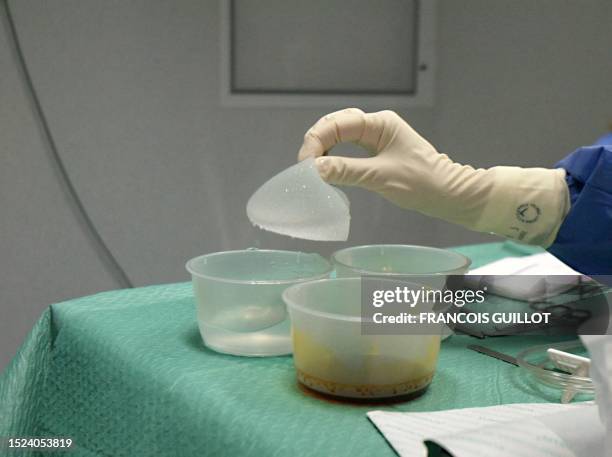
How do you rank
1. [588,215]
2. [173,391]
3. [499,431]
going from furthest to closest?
1. [588,215]
2. [173,391]
3. [499,431]

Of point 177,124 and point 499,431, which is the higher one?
point 177,124

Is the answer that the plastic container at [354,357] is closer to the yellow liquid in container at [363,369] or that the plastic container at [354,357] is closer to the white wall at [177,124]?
the yellow liquid in container at [363,369]

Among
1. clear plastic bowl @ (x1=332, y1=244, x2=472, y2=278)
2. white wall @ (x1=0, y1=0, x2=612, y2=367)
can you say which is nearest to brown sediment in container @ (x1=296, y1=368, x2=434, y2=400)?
clear plastic bowl @ (x1=332, y1=244, x2=472, y2=278)

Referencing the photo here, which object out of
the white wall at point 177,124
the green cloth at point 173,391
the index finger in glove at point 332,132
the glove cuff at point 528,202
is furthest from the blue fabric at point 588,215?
the white wall at point 177,124

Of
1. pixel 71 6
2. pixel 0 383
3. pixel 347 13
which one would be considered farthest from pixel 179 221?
pixel 0 383

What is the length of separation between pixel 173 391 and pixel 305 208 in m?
0.23

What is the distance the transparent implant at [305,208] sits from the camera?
29.9 inches

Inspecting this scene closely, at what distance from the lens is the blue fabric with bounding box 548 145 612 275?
815 millimetres

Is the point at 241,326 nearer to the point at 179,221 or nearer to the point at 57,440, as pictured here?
the point at 57,440

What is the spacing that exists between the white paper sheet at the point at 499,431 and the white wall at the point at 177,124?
4.16 feet

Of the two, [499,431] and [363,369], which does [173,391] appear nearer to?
[363,369]

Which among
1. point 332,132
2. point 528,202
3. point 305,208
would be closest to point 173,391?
point 305,208

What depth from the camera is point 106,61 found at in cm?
168

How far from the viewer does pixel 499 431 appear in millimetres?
542
